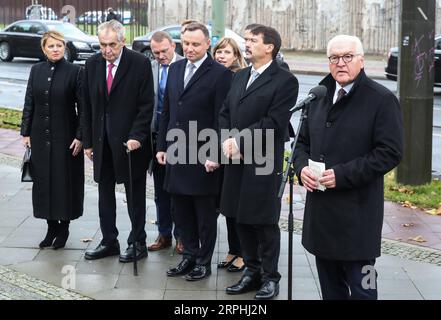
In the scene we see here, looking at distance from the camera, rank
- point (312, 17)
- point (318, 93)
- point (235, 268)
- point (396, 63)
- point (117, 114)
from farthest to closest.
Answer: point (312, 17)
point (396, 63)
point (117, 114)
point (235, 268)
point (318, 93)

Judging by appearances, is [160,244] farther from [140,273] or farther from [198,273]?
[198,273]

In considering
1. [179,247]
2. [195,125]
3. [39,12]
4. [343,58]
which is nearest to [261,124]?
[195,125]

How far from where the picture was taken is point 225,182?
614cm

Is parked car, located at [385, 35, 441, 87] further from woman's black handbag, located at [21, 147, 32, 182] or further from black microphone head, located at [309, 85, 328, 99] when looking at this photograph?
black microphone head, located at [309, 85, 328, 99]

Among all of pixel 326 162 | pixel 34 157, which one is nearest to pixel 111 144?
pixel 34 157

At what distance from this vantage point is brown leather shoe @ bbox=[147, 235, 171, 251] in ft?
24.1

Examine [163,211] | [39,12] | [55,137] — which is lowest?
[163,211]

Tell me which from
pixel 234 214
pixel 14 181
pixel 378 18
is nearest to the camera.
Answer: pixel 234 214

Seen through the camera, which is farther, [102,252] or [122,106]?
[102,252]

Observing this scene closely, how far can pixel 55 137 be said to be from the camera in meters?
7.27

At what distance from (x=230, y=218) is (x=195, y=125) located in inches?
34.0

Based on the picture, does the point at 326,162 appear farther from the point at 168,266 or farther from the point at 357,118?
the point at 168,266

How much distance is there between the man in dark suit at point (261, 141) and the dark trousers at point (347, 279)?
2.93ft

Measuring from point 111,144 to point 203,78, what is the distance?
40.9 inches
